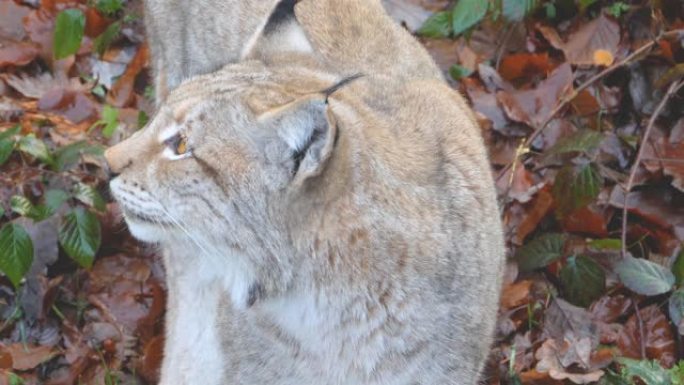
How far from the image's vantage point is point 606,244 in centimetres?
432

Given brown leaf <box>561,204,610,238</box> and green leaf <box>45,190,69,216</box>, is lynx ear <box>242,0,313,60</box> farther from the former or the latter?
brown leaf <box>561,204,610,238</box>

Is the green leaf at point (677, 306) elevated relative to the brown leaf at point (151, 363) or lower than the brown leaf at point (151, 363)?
elevated

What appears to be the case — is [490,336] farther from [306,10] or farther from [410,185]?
[306,10]

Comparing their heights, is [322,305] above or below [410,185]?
below

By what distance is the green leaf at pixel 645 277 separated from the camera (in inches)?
156

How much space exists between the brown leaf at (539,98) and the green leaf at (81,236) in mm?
1846

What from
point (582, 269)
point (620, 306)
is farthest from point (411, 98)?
point (620, 306)

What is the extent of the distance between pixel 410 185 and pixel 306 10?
3.58 ft

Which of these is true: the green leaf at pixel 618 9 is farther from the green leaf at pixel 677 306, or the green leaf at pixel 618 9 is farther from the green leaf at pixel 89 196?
the green leaf at pixel 89 196

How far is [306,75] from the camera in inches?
122

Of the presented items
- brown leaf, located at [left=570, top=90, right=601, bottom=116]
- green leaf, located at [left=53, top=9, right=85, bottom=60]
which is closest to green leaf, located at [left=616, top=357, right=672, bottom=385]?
brown leaf, located at [left=570, top=90, right=601, bottom=116]

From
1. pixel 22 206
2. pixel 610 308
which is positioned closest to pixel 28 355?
pixel 22 206

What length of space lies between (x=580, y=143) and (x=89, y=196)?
1862mm

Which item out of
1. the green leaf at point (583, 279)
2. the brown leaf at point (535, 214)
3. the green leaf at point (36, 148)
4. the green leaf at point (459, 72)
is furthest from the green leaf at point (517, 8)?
the green leaf at point (36, 148)
